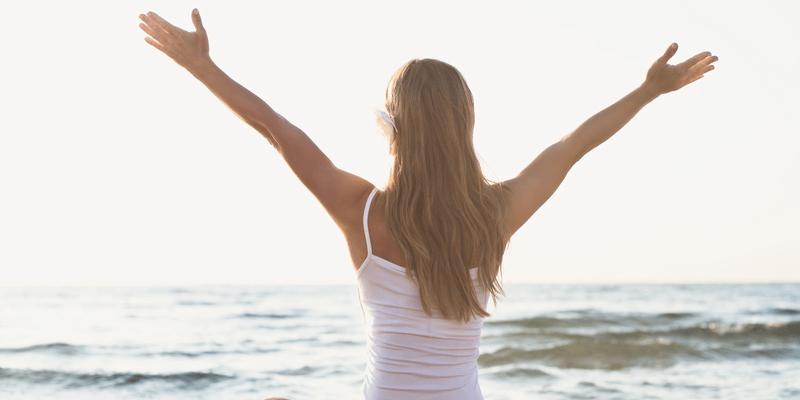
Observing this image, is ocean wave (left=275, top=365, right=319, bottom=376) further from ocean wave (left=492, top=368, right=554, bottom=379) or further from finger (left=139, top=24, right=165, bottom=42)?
finger (left=139, top=24, right=165, bottom=42)

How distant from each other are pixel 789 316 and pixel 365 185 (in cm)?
1582

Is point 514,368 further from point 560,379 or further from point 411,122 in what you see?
point 411,122

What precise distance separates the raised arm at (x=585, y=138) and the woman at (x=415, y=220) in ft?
0.29

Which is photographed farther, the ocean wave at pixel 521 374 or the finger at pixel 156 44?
the ocean wave at pixel 521 374

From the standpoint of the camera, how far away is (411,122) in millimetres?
1629

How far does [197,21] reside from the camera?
1.54m

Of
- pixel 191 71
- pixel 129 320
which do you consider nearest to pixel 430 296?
pixel 191 71

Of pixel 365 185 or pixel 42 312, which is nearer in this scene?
pixel 365 185

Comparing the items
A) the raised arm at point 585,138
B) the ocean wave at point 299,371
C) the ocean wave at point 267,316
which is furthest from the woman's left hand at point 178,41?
the ocean wave at point 267,316

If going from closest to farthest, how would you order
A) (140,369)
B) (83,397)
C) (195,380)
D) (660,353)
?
(83,397), (195,380), (140,369), (660,353)

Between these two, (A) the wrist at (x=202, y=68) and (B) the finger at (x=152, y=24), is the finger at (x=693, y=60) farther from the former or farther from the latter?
(B) the finger at (x=152, y=24)

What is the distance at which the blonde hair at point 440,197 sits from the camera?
1576 mm

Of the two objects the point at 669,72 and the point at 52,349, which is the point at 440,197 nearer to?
the point at 669,72

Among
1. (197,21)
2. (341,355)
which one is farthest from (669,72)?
(341,355)
